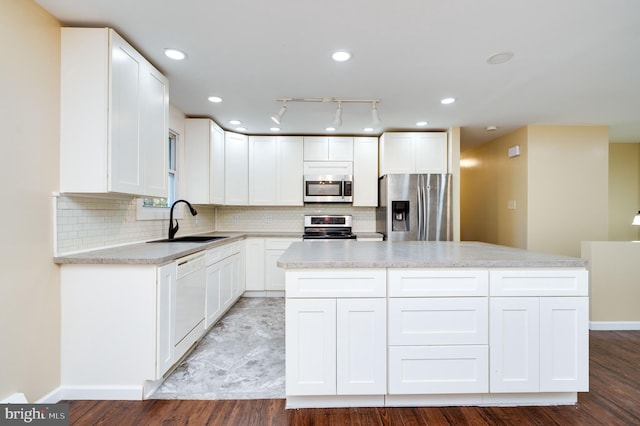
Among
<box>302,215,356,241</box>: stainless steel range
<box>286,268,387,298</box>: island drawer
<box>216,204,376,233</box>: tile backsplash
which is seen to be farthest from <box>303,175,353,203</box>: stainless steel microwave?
<box>286,268,387,298</box>: island drawer

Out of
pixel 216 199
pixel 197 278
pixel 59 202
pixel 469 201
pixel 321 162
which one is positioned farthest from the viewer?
pixel 469 201

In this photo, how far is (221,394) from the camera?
6.46ft

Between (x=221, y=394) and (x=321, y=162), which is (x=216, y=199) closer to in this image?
(x=321, y=162)

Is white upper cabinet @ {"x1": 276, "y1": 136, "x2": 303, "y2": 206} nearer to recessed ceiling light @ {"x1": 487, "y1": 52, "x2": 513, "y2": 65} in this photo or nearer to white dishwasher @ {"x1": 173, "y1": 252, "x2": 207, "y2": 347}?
white dishwasher @ {"x1": 173, "y1": 252, "x2": 207, "y2": 347}

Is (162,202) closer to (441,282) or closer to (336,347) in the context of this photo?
(336,347)

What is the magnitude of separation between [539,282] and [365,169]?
2.86m

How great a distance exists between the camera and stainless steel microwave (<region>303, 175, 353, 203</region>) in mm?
4301

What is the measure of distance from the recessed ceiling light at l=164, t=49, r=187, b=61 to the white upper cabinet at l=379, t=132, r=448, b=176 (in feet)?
8.91

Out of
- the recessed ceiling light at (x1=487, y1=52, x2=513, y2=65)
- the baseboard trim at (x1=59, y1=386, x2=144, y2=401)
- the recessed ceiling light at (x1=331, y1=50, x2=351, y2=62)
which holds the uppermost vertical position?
the recessed ceiling light at (x1=331, y1=50, x2=351, y2=62)

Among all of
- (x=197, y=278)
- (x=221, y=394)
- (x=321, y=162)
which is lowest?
(x=221, y=394)

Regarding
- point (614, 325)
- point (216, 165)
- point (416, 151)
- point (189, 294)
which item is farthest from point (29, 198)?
point (614, 325)

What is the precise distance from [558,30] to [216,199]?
3647 mm

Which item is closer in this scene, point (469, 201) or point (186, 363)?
point (186, 363)

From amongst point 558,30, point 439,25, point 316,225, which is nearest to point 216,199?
point 316,225
